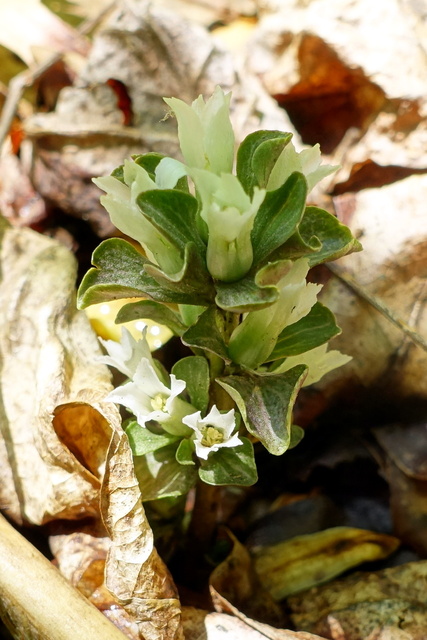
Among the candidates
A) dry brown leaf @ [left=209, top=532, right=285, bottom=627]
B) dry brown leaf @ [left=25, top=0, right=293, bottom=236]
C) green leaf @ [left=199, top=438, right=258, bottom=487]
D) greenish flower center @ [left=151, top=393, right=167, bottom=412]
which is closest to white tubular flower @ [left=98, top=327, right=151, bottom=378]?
greenish flower center @ [left=151, top=393, right=167, bottom=412]

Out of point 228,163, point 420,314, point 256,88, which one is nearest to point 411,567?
point 420,314

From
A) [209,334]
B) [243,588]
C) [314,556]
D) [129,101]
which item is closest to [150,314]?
[209,334]

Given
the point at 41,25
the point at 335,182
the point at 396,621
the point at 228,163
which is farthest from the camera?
the point at 41,25

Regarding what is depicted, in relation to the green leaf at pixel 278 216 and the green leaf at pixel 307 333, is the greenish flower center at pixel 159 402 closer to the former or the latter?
the green leaf at pixel 307 333

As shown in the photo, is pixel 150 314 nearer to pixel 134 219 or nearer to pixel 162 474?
pixel 134 219

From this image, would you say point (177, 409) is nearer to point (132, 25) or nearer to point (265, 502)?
point (265, 502)

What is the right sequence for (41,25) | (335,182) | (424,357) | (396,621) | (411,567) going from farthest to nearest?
(41,25) → (335,182) → (424,357) → (411,567) → (396,621)

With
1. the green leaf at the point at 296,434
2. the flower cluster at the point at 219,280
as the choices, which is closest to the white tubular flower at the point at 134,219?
the flower cluster at the point at 219,280

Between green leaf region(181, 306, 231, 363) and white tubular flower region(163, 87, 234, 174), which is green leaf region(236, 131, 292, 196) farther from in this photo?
green leaf region(181, 306, 231, 363)
